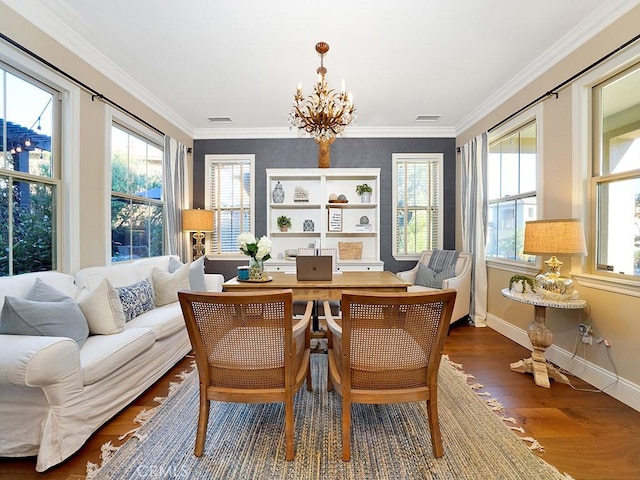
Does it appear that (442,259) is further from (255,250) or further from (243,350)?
(243,350)

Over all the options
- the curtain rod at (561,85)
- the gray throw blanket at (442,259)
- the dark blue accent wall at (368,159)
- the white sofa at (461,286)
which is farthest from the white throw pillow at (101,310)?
the curtain rod at (561,85)

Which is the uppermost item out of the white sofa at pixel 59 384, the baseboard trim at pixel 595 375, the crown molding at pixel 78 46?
the crown molding at pixel 78 46

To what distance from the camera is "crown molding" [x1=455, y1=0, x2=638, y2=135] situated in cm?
213

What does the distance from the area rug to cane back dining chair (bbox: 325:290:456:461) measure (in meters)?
0.13

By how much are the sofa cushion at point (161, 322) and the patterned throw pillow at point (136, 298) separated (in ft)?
0.16

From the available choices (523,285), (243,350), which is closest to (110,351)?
(243,350)

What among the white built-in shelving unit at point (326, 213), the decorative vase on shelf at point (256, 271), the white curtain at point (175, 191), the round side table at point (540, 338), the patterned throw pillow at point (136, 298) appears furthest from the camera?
the white built-in shelving unit at point (326, 213)

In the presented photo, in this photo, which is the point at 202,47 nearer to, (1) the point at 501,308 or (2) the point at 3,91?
(2) the point at 3,91

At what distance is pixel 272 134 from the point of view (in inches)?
182

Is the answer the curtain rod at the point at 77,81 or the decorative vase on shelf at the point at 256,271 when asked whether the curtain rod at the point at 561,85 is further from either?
the curtain rod at the point at 77,81

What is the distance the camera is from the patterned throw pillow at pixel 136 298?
246cm

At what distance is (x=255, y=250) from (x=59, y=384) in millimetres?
1409


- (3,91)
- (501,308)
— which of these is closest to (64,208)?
(3,91)

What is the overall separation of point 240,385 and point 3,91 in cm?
262
